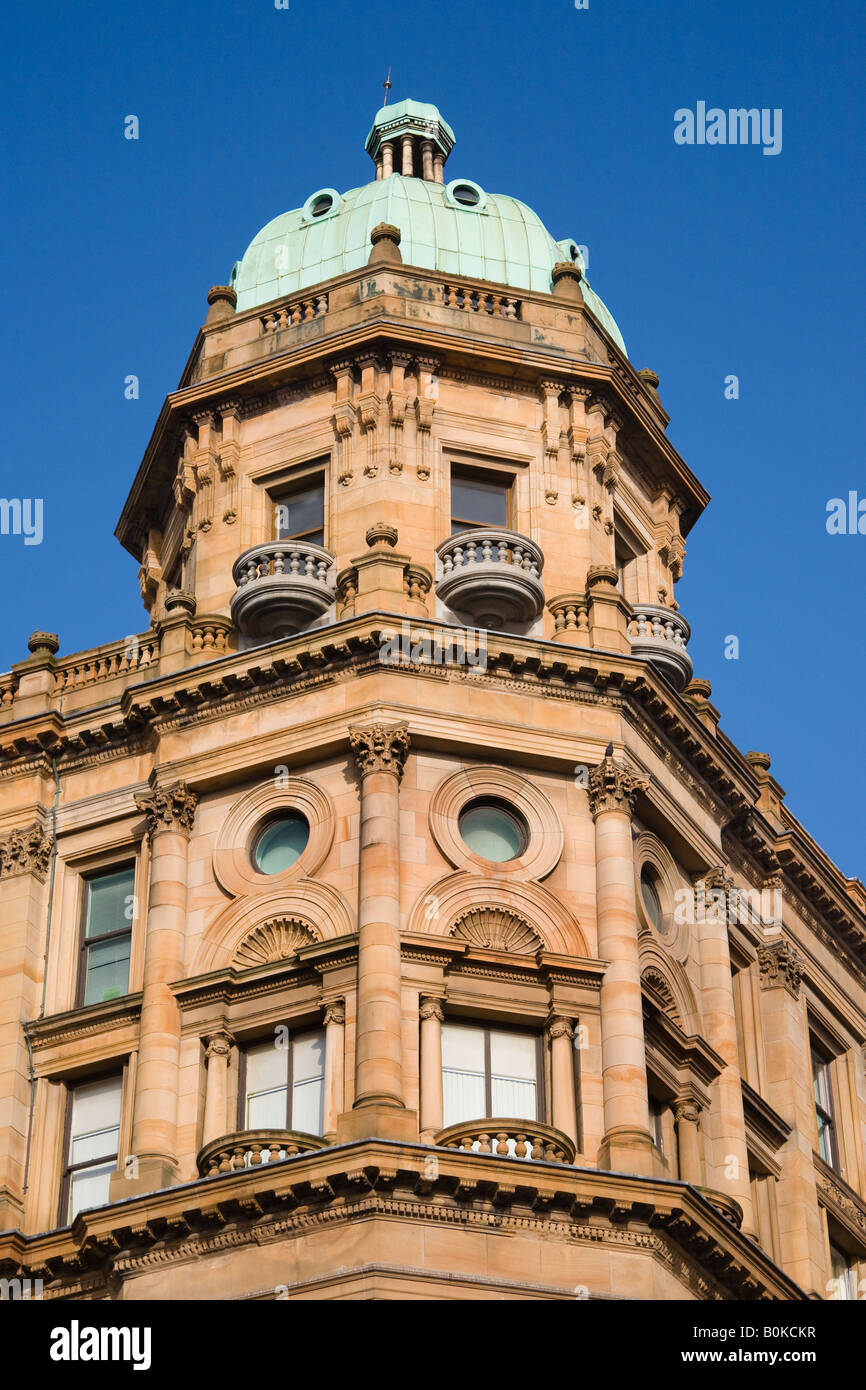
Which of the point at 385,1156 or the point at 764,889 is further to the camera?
the point at 764,889

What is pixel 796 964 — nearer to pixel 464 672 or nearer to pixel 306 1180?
pixel 464 672

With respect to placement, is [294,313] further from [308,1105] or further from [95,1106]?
[308,1105]

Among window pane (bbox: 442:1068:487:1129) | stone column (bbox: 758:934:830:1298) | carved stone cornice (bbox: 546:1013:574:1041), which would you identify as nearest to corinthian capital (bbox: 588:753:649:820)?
carved stone cornice (bbox: 546:1013:574:1041)

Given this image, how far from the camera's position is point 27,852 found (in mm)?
49312

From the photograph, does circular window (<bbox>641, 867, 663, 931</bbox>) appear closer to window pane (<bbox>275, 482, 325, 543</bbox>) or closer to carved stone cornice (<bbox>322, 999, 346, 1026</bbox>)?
carved stone cornice (<bbox>322, 999, 346, 1026</bbox>)

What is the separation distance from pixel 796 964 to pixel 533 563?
31.4 feet

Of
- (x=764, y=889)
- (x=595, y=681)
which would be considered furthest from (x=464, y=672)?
(x=764, y=889)

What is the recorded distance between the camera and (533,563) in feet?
165

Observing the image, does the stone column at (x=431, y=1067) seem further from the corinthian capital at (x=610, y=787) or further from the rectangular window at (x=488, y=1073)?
the corinthian capital at (x=610, y=787)

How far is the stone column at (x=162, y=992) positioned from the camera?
143ft

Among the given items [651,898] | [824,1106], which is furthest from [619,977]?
[824,1106]

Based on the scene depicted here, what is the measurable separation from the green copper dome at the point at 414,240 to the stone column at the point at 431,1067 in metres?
17.5

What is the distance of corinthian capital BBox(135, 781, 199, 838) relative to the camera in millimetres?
47406
